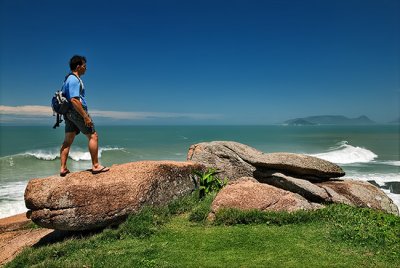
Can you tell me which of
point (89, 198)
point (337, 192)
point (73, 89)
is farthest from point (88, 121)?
point (337, 192)

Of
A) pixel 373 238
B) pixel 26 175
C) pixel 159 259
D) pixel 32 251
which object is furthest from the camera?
pixel 26 175

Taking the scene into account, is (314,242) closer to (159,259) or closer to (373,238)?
(373,238)

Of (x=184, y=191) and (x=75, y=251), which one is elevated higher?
(x=184, y=191)

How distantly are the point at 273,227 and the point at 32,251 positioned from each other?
636cm

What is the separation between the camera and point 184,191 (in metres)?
11.6

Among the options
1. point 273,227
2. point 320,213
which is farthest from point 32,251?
point 320,213

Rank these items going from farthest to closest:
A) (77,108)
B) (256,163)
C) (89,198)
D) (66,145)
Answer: (256,163) < (66,145) < (89,198) < (77,108)

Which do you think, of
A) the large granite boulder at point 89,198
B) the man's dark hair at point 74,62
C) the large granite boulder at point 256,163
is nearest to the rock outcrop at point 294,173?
the large granite boulder at point 256,163

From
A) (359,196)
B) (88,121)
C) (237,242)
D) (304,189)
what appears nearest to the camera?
(237,242)

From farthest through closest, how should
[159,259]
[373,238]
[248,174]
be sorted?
[248,174] → [373,238] → [159,259]

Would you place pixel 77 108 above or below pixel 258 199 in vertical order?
above

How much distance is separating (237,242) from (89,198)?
4317 mm

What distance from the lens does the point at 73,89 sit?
897cm

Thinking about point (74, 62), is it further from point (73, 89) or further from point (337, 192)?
point (337, 192)
